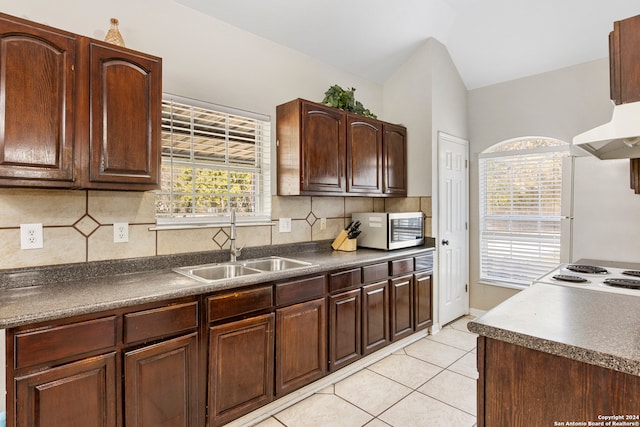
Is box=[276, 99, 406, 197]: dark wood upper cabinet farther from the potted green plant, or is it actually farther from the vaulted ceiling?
the vaulted ceiling

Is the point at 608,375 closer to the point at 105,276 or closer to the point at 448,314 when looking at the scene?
the point at 105,276

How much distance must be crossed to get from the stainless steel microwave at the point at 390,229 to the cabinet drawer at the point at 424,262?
150 millimetres

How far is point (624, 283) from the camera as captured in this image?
1810mm

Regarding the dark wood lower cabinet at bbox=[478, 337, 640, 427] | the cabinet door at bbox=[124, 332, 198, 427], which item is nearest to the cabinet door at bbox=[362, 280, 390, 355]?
the cabinet door at bbox=[124, 332, 198, 427]

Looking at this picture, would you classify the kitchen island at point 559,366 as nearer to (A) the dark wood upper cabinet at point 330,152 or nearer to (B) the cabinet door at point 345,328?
(B) the cabinet door at point 345,328

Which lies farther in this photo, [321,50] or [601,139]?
[321,50]

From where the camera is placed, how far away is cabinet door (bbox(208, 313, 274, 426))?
6.25ft

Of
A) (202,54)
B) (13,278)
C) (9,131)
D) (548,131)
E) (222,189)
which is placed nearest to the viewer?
(9,131)

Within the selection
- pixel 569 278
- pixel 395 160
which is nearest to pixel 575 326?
pixel 569 278

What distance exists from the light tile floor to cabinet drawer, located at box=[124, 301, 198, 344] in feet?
2.90

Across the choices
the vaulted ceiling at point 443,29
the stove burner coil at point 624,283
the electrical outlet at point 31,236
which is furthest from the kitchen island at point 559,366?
the vaulted ceiling at point 443,29

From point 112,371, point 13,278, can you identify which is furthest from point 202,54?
point 112,371

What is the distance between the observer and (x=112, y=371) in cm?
156

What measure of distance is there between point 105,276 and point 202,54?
1654 mm
